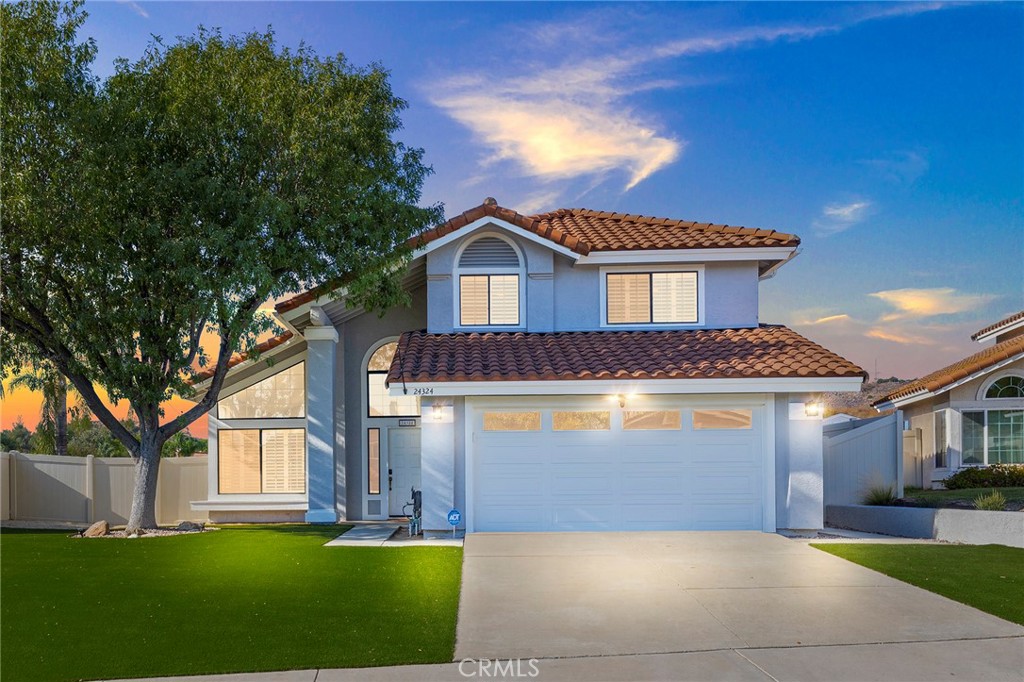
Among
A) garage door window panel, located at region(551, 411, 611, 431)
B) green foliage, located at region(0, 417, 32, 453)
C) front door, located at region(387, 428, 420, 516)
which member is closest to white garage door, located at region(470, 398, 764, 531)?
garage door window panel, located at region(551, 411, 611, 431)

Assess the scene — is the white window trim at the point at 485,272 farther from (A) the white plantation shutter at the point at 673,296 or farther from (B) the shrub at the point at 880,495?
(B) the shrub at the point at 880,495

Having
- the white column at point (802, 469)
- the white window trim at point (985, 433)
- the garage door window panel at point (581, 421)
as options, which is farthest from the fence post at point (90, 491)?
the white window trim at point (985, 433)

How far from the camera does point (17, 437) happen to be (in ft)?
144

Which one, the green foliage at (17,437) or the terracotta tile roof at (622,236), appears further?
the green foliage at (17,437)

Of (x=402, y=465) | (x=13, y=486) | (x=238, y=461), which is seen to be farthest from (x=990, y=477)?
(x=13, y=486)

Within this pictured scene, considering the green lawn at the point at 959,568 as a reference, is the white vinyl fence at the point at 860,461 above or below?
above

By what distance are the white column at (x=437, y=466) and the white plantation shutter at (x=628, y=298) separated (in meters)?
4.40

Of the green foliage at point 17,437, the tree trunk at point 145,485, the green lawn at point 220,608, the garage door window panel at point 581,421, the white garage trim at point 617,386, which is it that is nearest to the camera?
the green lawn at point 220,608

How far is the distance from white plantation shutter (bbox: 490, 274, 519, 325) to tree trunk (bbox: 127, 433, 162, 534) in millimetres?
7019

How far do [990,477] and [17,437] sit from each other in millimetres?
45577

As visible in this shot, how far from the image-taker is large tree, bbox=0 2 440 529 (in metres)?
13.6

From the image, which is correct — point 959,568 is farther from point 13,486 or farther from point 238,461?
point 13,486

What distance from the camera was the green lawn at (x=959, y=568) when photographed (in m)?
8.70

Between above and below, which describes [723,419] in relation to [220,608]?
above
